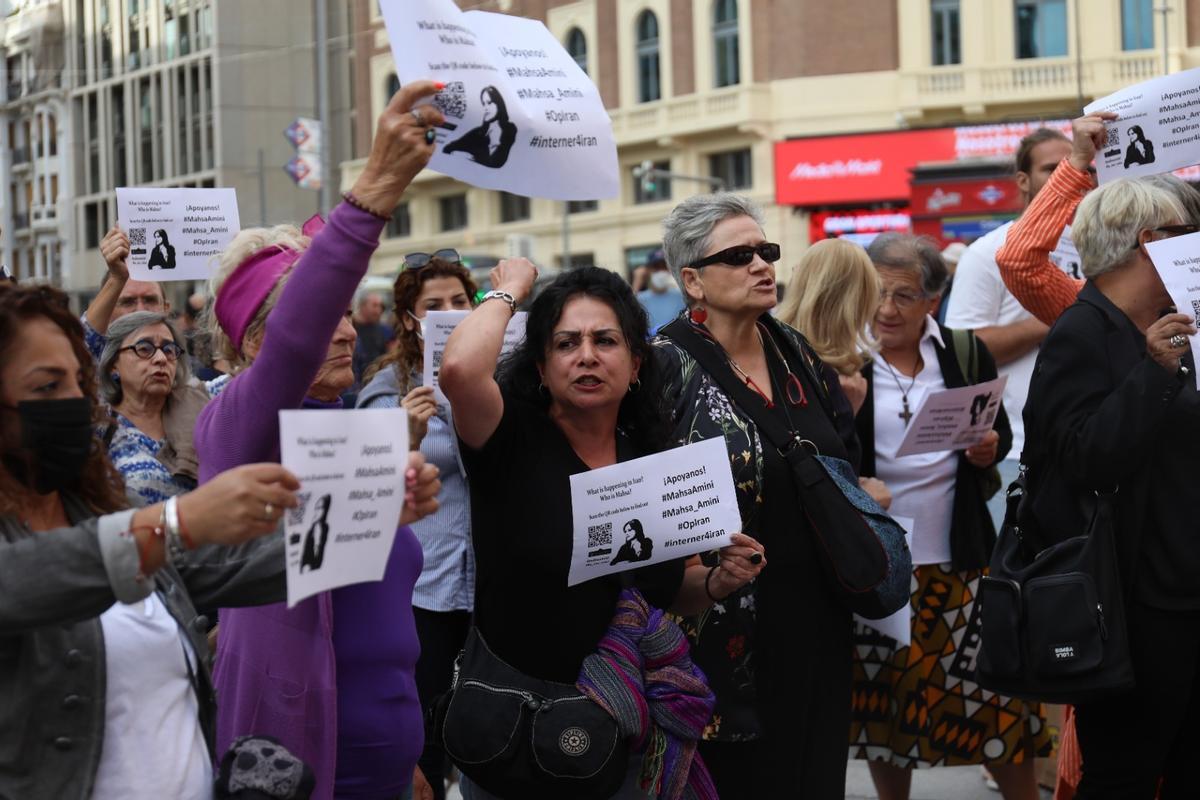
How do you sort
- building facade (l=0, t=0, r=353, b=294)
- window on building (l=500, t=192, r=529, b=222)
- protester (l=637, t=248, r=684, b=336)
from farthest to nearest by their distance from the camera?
window on building (l=500, t=192, r=529, b=222)
protester (l=637, t=248, r=684, b=336)
building facade (l=0, t=0, r=353, b=294)

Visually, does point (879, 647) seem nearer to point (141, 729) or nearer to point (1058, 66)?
point (141, 729)

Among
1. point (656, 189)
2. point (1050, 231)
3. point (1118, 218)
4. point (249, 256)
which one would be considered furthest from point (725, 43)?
point (249, 256)

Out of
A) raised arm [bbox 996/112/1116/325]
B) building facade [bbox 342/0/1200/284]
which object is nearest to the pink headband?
raised arm [bbox 996/112/1116/325]

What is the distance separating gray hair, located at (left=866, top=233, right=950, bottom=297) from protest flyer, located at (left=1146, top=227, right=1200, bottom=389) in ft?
5.37

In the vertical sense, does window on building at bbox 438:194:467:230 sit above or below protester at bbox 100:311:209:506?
above

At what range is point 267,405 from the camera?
9.11 feet

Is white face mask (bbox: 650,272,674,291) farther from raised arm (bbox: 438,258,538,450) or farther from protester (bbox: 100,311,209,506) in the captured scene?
raised arm (bbox: 438,258,538,450)

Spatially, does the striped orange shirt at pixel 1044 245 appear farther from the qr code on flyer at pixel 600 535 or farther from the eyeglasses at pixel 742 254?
the qr code on flyer at pixel 600 535

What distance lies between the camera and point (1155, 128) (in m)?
4.64

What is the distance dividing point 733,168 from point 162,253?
1290 inches

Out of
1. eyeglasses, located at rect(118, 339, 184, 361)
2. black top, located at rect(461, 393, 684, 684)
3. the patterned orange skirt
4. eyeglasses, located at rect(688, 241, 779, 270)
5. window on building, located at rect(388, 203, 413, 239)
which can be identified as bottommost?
the patterned orange skirt

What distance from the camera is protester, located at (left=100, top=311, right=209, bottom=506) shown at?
5.00 m

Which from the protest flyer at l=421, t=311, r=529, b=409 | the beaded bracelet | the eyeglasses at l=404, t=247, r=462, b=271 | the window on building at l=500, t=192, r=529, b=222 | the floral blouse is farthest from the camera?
the window on building at l=500, t=192, r=529, b=222

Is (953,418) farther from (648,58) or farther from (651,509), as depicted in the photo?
(648,58)
